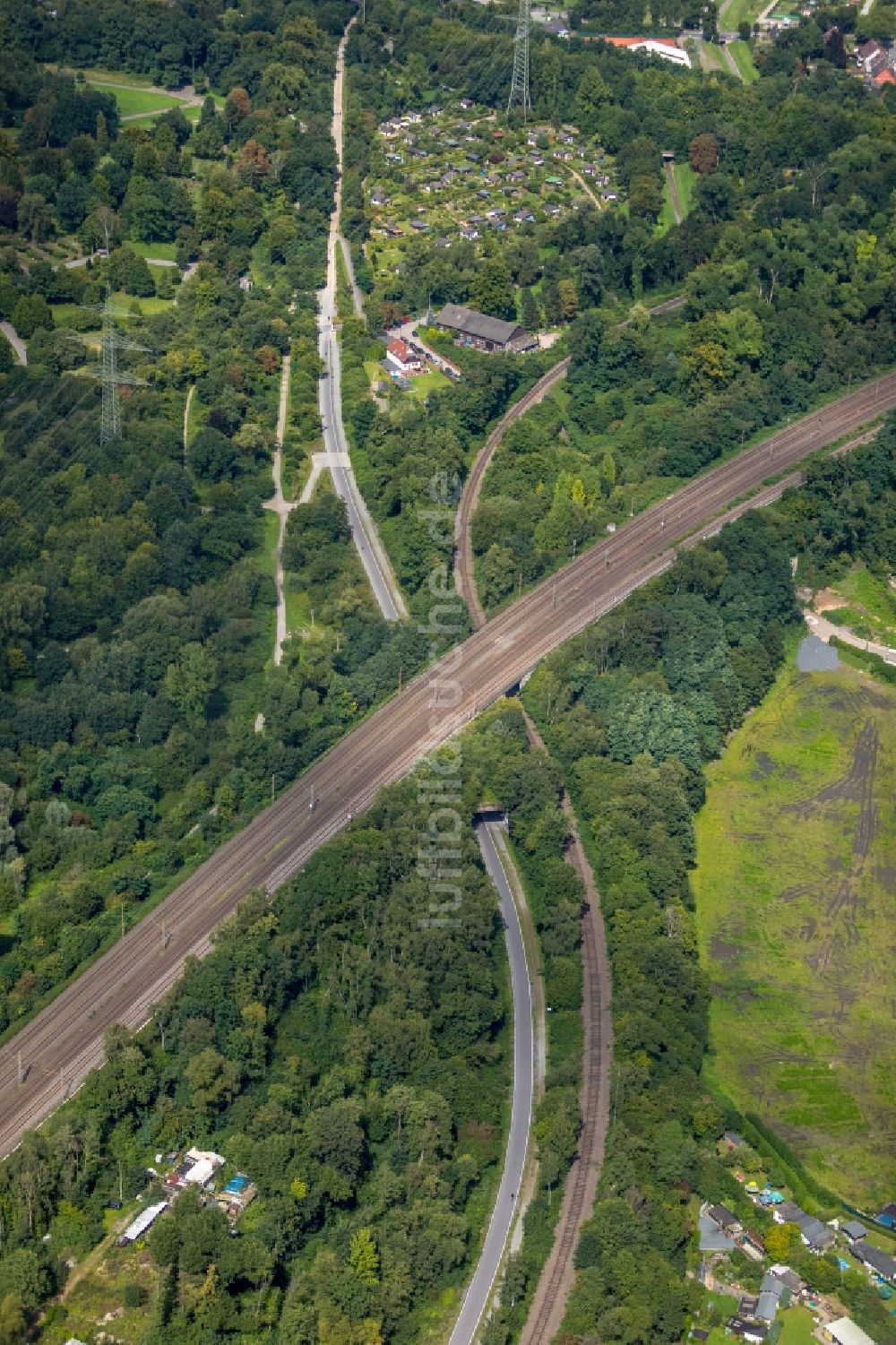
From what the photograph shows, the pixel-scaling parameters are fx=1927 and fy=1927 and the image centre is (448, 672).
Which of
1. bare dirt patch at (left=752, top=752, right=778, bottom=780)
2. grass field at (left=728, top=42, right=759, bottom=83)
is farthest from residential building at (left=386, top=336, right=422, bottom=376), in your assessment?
grass field at (left=728, top=42, right=759, bottom=83)

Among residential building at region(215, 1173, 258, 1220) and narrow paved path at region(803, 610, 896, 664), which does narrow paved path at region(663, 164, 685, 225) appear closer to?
narrow paved path at region(803, 610, 896, 664)

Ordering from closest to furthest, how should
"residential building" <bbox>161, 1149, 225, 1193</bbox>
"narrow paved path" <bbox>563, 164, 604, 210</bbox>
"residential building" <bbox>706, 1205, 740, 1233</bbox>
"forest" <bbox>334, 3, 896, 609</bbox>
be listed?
"residential building" <bbox>161, 1149, 225, 1193</bbox> → "residential building" <bbox>706, 1205, 740, 1233</bbox> → "forest" <bbox>334, 3, 896, 609</bbox> → "narrow paved path" <bbox>563, 164, 604, 210</bbox>

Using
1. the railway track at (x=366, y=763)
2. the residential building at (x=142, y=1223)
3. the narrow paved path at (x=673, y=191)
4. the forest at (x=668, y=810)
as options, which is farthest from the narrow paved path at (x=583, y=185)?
the residential building at (x=142, y=1223)

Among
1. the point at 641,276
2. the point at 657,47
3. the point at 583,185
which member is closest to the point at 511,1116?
the point at 641,276

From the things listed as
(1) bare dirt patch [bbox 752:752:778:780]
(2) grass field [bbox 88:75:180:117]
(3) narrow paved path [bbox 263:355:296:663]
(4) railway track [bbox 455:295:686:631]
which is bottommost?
(1) bare dirt patch [bbox 752:752:778:780]

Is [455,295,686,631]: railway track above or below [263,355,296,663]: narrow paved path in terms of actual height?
above

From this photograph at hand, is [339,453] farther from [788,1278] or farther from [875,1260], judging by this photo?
[875,1260]
